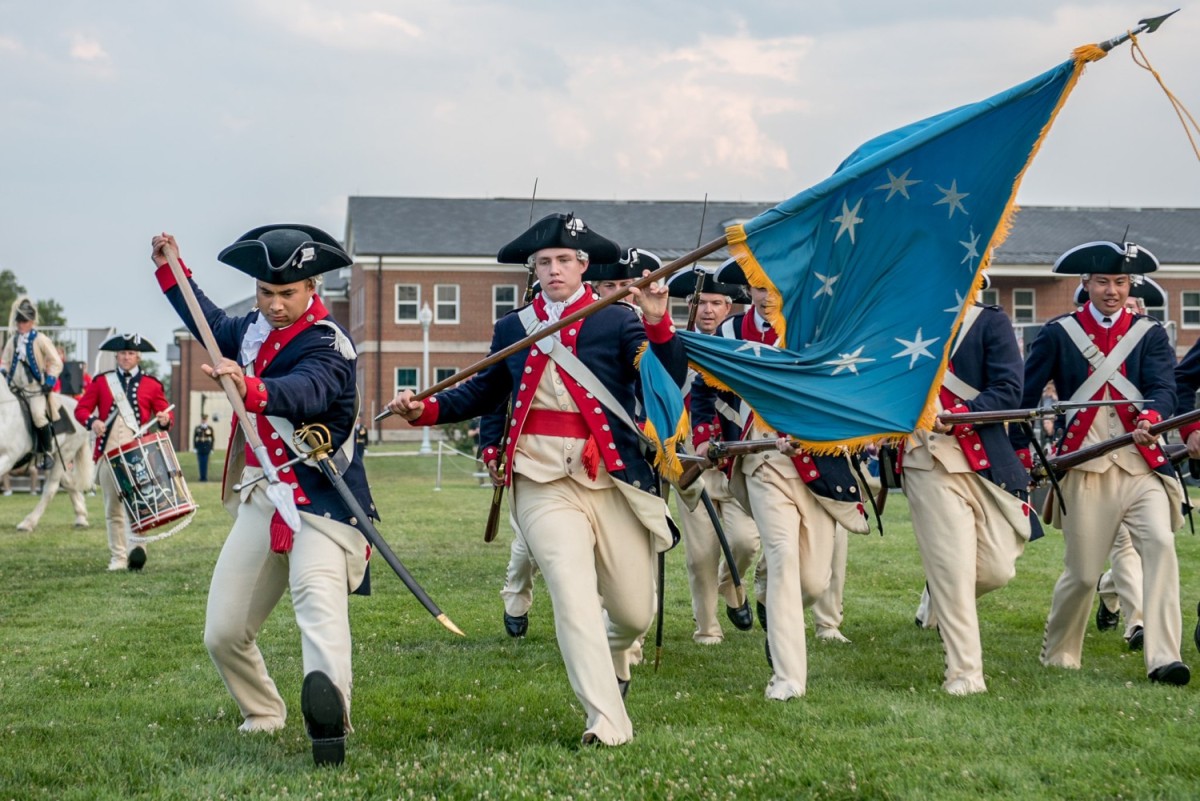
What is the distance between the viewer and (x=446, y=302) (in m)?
58.9

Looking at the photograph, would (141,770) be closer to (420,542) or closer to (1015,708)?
(1015,708)

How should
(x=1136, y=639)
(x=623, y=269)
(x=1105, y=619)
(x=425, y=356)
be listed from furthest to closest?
1. (x=425, y=356)
2. (x=1105, y=619)
3. (x=1136, y=639)
4. (x=623, y=269)

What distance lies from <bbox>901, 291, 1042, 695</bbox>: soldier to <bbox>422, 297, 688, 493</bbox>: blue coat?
203cm

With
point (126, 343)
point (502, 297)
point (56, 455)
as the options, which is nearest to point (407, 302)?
point (502, 297)

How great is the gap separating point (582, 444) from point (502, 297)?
173 ft

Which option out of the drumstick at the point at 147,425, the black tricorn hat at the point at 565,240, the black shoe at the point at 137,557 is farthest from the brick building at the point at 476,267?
the black tricorn hat at the point at 565,240

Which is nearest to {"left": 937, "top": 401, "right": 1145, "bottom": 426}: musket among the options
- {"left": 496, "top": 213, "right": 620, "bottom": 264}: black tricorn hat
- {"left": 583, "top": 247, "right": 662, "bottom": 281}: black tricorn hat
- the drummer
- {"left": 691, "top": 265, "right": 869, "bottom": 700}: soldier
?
{"left": 691, "top": 265, "right": 869, "bottom": 700}: soldier

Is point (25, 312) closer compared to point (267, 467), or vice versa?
point (267, 467)

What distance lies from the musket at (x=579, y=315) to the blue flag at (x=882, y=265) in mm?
629

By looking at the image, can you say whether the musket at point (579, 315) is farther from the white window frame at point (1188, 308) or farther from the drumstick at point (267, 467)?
the white window frame at point (1188, 308)

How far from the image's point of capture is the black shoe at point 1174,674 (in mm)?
8133

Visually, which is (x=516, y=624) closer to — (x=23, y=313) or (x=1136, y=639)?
(x=1136, y=639)

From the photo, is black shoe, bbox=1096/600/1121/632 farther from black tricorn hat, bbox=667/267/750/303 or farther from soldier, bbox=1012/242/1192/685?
black tricorn hat, bbox=667/267/750/303

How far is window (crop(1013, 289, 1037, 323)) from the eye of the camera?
59625mm
